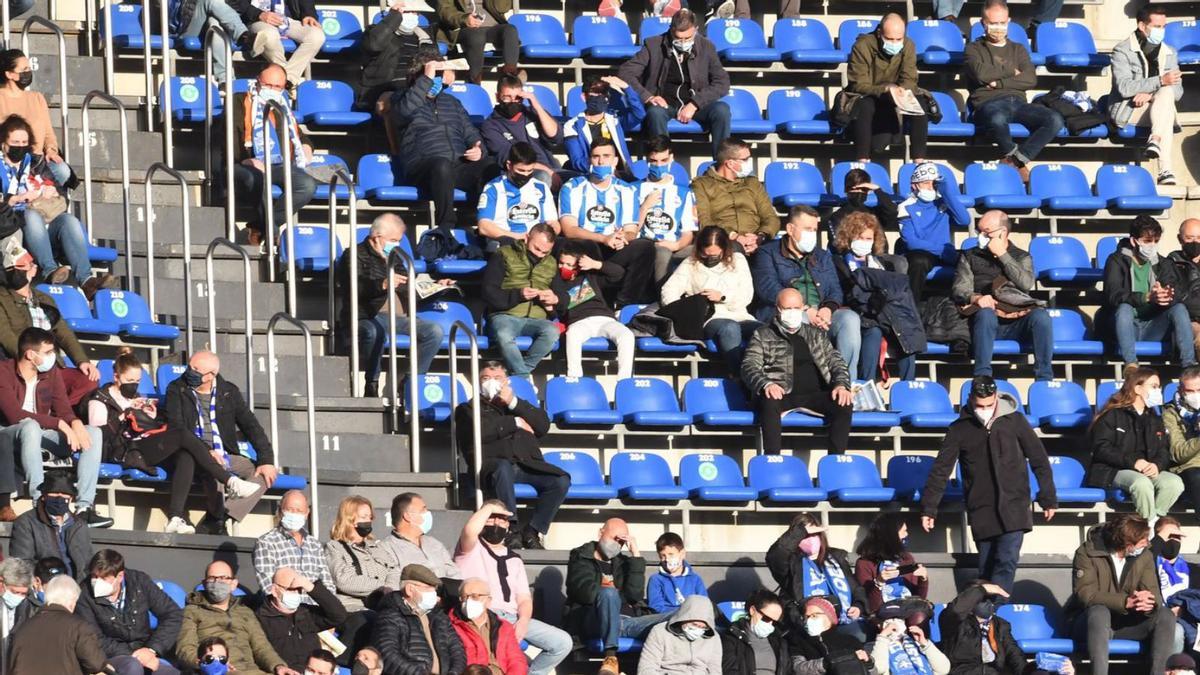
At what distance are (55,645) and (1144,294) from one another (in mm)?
8057

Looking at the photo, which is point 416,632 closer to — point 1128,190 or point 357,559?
point 357,559

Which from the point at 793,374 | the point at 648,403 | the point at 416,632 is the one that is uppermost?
the point at 793,374

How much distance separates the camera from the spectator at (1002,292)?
17938 mm

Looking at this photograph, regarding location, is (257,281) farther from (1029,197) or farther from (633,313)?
(1029,197)

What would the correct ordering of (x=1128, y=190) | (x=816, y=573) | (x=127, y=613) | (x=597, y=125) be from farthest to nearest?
(x=1128, y=190) → (x=597, y=125) → (x=816, y=573) → (x=127, y=613)

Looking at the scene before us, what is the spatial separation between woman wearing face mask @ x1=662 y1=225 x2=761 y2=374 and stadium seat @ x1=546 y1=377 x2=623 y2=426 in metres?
0.82

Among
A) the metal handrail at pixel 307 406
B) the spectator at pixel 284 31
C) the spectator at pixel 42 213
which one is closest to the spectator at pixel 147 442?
the metal handrail at pixel 307 406

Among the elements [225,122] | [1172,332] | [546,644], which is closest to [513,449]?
[546,644]

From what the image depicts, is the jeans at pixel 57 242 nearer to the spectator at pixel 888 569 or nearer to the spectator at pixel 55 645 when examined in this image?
the spectator at pixel 55 645

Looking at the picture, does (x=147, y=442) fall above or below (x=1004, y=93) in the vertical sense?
below

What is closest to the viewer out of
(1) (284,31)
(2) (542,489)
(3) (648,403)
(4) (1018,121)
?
(2) (542,489)

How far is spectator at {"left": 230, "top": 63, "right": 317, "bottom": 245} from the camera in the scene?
1777 cm

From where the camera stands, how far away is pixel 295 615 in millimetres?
14648

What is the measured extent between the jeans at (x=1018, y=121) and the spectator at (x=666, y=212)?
8.46 feet
